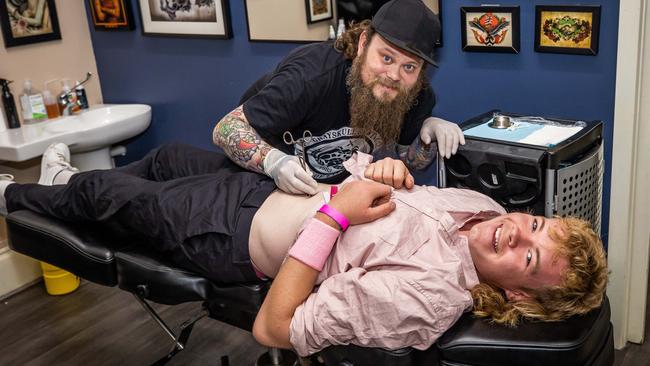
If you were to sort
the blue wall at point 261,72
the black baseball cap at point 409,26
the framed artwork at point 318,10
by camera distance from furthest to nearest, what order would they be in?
the framed artwork at point 318,10
the blue wall at point 261,72
the black baseball cap at point 409,26

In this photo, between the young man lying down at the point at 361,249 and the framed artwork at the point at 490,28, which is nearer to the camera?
the young man lying down at the point at 361,249

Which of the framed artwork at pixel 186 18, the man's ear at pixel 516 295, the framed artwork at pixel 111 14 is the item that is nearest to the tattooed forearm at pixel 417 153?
the man's ear at pixel 516 295

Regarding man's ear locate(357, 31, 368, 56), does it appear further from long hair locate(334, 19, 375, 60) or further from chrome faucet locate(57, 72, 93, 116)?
chrome faucet locate(57, 72, 93, 116)

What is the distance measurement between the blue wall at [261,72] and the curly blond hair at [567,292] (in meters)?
0.79

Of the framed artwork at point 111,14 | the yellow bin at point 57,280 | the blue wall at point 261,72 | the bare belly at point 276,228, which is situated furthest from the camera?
the framed artwork at point 111,14

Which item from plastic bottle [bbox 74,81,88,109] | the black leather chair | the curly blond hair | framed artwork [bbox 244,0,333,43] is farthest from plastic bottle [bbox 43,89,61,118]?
the curly blond hair

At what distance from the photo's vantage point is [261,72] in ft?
9.18

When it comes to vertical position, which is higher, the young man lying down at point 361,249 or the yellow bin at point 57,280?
the young man lying down at point 361,249

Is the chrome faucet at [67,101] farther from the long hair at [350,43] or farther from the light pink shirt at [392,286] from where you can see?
the light pink shirt at [392,286]

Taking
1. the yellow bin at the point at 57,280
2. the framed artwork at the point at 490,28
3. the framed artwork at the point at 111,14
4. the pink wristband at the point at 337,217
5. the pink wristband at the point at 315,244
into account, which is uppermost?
the framed artwork at the point at 111,14

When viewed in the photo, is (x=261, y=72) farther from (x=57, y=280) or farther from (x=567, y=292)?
(x=567, y=292)

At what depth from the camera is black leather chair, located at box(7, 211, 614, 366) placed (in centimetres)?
124

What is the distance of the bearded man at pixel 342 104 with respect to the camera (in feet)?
5.98

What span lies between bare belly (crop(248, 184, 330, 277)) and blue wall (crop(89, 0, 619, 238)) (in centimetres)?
87
